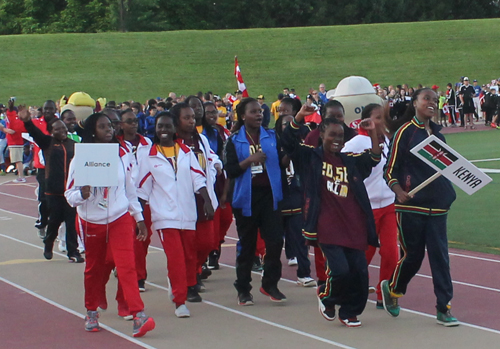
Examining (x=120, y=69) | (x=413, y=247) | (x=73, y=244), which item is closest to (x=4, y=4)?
(x=120, y=69)

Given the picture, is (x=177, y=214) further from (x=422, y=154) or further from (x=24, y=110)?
(x=24, y=110)

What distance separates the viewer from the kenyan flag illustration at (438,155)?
6.94 metres

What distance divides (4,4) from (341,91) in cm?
6973

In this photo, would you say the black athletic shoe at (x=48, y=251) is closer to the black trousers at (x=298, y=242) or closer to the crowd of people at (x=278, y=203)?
the crowd of people at (x=278, y=203)

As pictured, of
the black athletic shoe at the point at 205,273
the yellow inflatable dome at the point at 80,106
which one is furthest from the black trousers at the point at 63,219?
the black athletic shoe at the point at 205,273

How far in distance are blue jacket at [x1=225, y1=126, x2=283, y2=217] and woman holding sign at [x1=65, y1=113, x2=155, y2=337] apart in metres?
1.12

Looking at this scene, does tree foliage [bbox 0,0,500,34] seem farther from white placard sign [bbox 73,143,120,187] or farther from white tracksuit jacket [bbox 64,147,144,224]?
white placard sign [bbox 73,143,120,187]

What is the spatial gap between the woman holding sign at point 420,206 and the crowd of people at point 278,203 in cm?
1

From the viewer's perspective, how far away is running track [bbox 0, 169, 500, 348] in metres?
7.08

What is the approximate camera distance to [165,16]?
74.4 metres

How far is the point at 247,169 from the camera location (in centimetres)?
809

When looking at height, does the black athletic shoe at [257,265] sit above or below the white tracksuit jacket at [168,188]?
below

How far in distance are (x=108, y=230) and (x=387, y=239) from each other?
2.58 meters

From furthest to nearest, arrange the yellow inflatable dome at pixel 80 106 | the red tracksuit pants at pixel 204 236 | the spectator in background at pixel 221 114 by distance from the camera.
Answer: the spectator in background at pixel 221 114
the yellow inflatable dome at pixel 80 106
the red tracksuit pants at pixel 204 236
